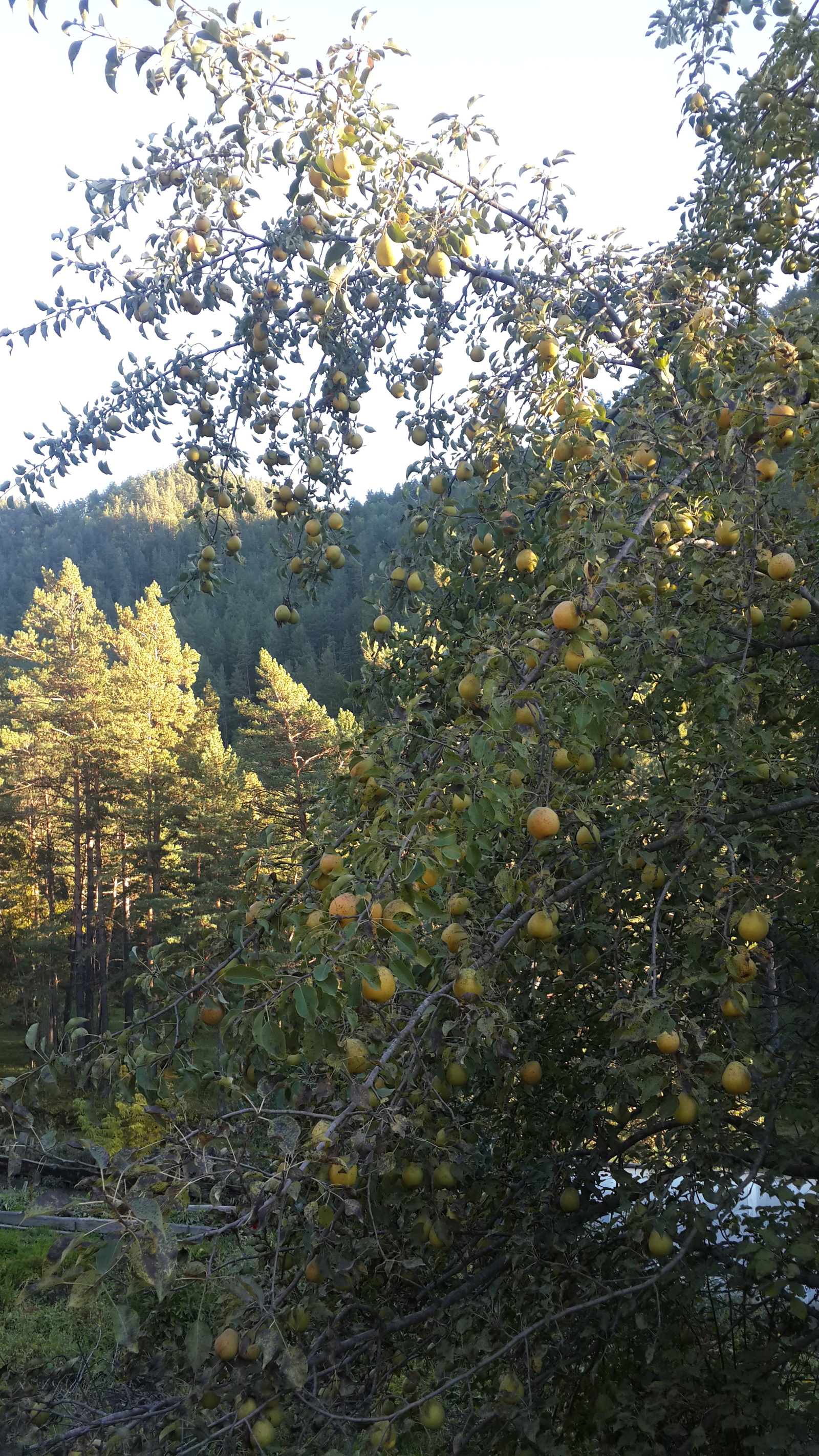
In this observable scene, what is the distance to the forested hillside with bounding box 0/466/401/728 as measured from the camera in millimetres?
57562

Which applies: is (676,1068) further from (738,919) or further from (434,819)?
(434,819)

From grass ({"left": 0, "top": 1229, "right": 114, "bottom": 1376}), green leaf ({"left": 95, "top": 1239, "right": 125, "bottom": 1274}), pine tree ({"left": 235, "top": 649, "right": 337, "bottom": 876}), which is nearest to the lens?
green leaf ({"left": 95, "top": 1239, "right": 125, "bottom": 1274})

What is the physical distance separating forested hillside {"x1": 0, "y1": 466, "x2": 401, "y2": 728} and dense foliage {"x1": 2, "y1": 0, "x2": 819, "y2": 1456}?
2845 cm

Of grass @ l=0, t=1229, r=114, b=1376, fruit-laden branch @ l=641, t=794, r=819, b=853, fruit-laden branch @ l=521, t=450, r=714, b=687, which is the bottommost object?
grass @ l=0, t=1229, r=114, b=1376

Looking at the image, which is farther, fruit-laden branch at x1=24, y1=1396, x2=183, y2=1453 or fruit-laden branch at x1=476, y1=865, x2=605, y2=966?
fruit-laden branch at x1=476, y1=865, x2=605, y2=966

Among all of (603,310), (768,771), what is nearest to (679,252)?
(603,310)

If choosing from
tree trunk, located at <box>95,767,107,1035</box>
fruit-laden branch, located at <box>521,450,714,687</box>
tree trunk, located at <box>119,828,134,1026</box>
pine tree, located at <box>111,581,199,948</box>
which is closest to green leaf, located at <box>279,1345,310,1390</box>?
fruit-laden branch, located at <box>521,450,714,687</box>

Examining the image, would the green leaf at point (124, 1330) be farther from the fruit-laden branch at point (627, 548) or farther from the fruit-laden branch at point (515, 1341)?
the fruit-laden branch at point (627, 548)

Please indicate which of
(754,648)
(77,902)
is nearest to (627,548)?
(754,648)

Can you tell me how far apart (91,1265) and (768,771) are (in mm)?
1919

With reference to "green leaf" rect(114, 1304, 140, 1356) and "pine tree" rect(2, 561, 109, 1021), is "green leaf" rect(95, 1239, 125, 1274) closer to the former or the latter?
"green leaf" rect(114, 1304, 140, 1356)

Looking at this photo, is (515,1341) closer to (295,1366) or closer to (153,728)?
(295,1366)

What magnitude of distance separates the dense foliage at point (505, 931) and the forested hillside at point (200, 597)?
1120 inches

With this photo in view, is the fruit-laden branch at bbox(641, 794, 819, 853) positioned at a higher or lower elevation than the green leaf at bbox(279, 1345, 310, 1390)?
higher
